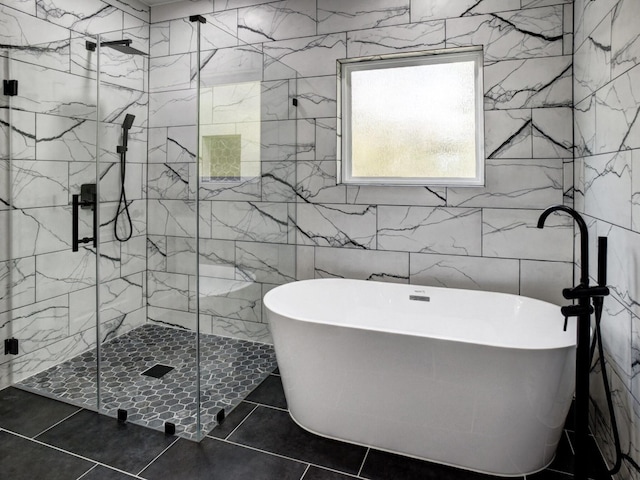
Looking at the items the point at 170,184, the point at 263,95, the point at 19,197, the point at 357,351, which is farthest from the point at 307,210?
the point at 19,197

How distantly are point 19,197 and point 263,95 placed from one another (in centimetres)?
162

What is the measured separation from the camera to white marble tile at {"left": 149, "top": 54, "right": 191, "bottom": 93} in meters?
2.18

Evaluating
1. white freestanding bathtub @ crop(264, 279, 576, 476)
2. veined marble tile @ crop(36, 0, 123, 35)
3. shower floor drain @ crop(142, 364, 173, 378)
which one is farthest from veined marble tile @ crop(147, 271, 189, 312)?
veined marble tile @ crop(36, 0, 123, 35)

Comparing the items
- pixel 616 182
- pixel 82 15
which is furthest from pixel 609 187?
pixel 82 15

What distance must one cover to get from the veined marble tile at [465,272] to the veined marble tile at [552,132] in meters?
0.71

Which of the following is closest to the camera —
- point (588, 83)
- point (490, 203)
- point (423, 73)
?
point (588, 83)

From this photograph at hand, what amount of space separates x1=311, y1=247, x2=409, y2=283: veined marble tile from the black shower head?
149 cm

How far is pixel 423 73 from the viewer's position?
2939mm

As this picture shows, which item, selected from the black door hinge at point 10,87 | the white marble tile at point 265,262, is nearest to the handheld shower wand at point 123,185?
the white marble tile at point 265,262

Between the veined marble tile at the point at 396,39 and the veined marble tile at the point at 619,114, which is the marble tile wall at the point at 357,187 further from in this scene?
the veined marble tile at the point at 619,114

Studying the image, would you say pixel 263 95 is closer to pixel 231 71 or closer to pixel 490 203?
pixel 231 71

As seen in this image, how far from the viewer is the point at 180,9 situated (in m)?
3.45

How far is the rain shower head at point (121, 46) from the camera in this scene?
2.38 meters

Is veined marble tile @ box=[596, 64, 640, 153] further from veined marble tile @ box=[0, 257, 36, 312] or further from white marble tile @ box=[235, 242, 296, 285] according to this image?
veined marble tile @ box=[0, 257, 36, 312]
